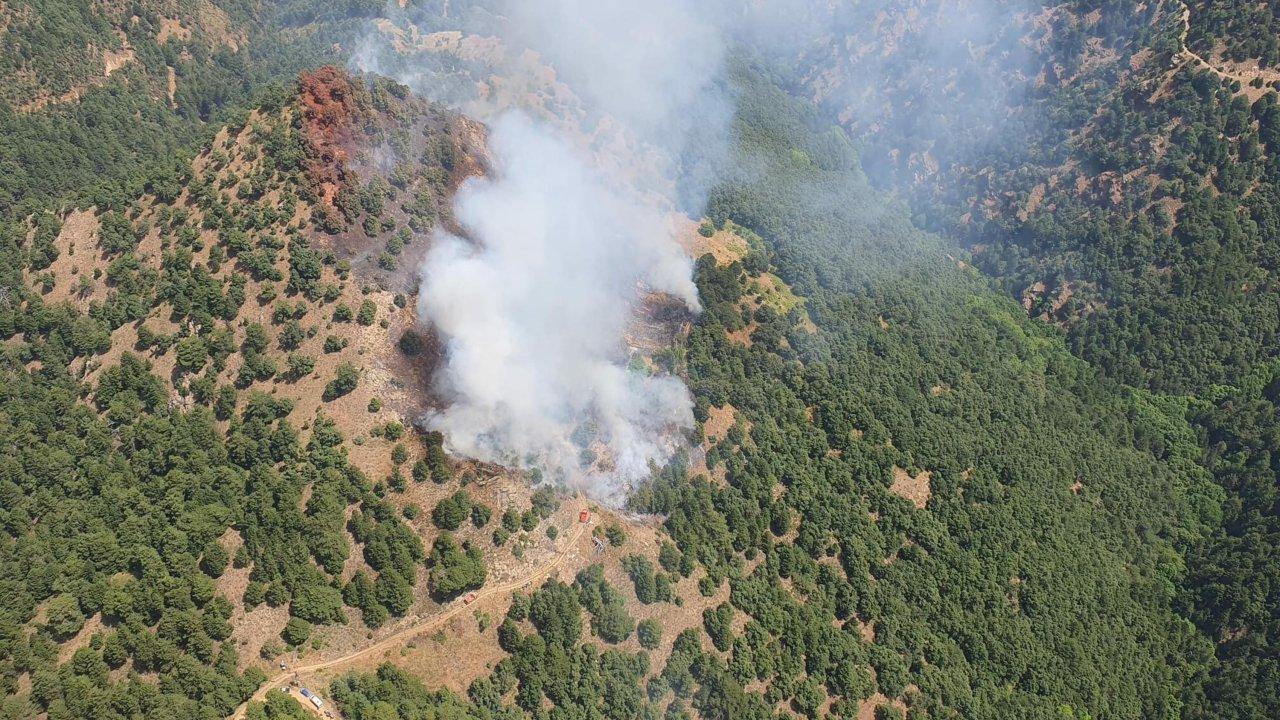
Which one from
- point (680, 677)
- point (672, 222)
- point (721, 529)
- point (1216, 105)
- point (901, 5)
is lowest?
point (680, 677)

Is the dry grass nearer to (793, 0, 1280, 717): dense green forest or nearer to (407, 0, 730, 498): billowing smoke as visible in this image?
(407, 0, 730, 498): billowing smoke

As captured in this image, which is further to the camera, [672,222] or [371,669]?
[672,222]

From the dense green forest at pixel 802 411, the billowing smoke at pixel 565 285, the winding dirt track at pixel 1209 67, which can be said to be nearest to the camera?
the dense green forest at pixel 802 411

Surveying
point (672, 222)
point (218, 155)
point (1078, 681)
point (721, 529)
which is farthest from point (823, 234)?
point (218, 155)

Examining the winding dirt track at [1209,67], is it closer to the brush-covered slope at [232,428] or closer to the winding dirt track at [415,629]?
the brush-covered slope at [232,428]

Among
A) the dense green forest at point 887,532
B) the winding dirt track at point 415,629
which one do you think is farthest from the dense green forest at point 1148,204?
the winding dirt track at point 415,629

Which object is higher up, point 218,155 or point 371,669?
point 218,155

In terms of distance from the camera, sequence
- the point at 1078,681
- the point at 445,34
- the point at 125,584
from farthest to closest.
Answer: the point at 445,34
the point at 1078,681
the point at 125,584

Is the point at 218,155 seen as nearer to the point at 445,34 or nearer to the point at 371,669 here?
the point at 445,34
